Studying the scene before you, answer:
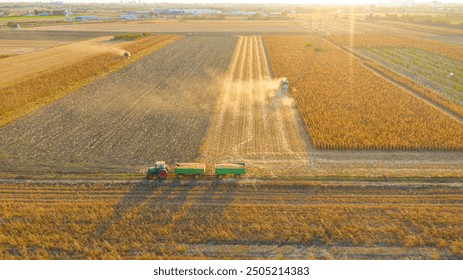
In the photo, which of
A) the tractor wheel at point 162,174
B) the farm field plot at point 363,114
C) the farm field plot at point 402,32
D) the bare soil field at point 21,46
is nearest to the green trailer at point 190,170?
the tractor wheel at point 162,174

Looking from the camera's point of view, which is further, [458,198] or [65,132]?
[65,132]

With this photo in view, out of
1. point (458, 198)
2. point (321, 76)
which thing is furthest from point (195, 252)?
point (321, 76)

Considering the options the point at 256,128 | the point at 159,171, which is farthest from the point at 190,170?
the point at 256,128

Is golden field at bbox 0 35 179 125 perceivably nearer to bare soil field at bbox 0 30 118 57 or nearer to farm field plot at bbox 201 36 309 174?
bare soil field at bbox 0 30 118 57

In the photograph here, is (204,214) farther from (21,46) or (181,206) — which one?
(21,46)

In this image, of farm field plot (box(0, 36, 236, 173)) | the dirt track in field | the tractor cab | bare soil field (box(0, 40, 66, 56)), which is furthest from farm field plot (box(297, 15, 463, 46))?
bare soil field (box(0, 40, 66, 56))

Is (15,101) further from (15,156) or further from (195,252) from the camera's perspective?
(195,252)
